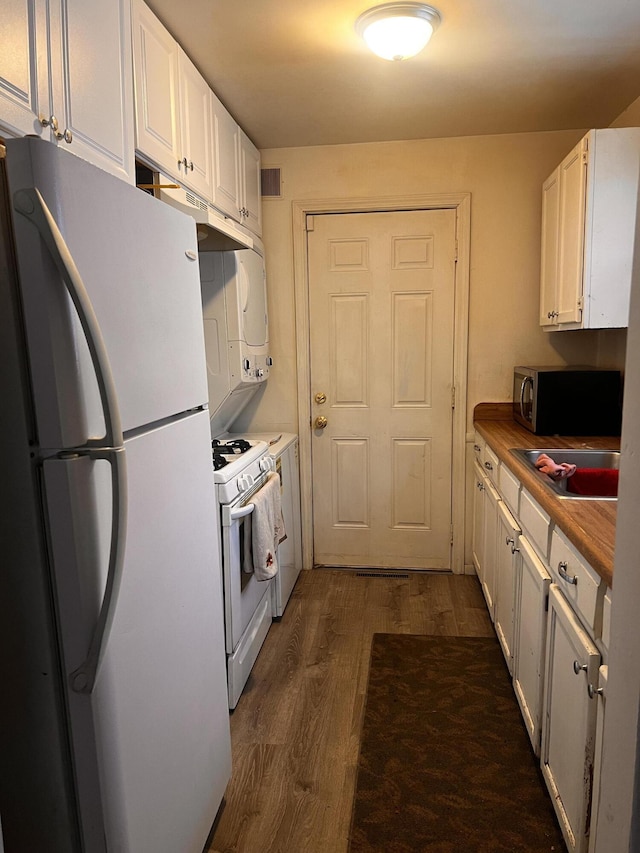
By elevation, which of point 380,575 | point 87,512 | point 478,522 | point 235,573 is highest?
point 87,512

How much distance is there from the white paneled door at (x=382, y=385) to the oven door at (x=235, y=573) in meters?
1.28

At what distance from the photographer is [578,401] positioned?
281cm

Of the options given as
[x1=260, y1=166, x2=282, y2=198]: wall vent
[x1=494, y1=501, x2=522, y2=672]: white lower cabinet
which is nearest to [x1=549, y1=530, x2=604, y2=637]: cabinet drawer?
[x1=494, y1=501, x2=522, y2=672]: white lower cabinet

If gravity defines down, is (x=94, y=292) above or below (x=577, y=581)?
above

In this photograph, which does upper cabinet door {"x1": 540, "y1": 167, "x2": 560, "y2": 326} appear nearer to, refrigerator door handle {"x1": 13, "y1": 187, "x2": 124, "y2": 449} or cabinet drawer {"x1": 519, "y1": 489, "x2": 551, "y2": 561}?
cabinet drawer {"x1": 519, "y1": 489, "x2": 551, "y2": 561}

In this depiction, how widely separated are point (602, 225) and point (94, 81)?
1906mm

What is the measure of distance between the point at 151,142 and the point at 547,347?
2362 mm

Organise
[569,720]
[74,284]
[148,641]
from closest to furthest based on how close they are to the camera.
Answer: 1. [74,284]
2. [148,641]
3. [569,720]

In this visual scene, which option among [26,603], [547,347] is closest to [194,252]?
[26,603]

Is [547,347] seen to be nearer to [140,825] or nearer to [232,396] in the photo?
[232,396]

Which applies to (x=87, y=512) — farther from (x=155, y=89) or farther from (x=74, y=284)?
(x=155, y=89)

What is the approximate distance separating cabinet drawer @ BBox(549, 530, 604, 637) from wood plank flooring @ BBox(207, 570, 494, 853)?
3.08 ft

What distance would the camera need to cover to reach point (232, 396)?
307 cm

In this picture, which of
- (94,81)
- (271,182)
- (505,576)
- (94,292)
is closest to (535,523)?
(505,576)
